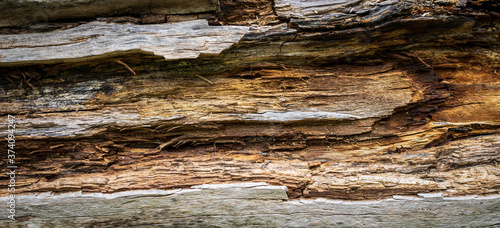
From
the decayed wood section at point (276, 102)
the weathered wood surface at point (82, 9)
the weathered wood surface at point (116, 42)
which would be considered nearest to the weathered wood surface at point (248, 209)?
the decayed wood section at point (276, 102)

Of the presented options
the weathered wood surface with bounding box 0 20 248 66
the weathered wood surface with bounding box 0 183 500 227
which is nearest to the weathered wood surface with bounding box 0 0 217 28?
the weathered wood surface with bounding box 0 20 248 66

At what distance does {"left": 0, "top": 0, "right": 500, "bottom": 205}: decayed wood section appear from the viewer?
3242mm

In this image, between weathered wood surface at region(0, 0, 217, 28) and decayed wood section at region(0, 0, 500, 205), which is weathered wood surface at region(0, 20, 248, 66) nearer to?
decayed wood section at region(0, 0, 500, 205)

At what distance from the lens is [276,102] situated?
3457 mm

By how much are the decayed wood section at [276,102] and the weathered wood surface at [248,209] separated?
0.13 m

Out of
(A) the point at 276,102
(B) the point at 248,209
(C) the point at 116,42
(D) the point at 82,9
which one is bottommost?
(B) the point at 248,209

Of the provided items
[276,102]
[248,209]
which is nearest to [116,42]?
[276,102]

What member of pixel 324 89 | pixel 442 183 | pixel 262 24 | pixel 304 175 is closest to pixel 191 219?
pixel 304 175

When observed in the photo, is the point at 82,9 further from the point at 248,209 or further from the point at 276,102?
the point at 248,209

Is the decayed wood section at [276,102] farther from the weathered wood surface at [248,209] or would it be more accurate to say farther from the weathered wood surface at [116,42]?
the weathered wood surface at [248,209]

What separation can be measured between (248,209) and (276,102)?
4.28 ft

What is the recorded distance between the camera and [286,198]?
3131 mm

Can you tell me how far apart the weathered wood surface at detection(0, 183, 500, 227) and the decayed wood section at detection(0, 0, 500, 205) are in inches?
5.2

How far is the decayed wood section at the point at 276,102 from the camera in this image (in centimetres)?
324
